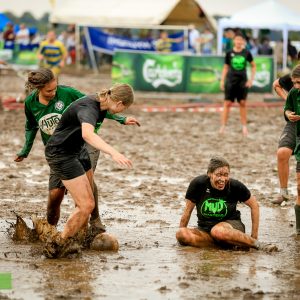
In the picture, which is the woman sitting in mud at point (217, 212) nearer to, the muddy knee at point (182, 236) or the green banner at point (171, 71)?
the muddy knee at point (182, 236)

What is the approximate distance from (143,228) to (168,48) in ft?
87.1

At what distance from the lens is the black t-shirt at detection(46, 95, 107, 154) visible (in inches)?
313

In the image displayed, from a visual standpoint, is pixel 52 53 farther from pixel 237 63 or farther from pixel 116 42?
pixel 116 42

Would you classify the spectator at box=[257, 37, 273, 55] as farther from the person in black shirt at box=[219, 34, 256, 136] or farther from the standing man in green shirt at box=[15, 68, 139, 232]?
the standing man in green shirt at box=[15, 68, 139, 232]

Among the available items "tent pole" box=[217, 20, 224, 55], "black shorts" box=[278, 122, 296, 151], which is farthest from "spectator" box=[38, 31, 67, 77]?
"black shorts" box=[278, 122, 296, 151]

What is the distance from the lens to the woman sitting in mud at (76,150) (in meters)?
8.02

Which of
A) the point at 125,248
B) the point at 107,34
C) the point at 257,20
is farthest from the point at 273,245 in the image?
the point at 107,34

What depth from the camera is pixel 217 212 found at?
348 inches

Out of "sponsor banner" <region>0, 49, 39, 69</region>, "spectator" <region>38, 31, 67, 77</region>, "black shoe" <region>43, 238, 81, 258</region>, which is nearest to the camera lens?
"black shoe" <region>43, 238, 81, 258</region>

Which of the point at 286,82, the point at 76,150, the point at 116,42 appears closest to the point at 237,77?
the point at 286,82

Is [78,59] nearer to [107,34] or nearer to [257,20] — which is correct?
[107,34]

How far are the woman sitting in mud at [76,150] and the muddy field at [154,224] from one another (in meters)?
0.27

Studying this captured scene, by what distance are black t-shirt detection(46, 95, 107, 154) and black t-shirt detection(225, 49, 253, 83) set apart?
9.99 metres

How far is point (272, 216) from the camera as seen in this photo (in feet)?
35.1
